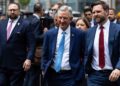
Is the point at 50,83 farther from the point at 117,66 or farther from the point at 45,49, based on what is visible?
the point at 117,66

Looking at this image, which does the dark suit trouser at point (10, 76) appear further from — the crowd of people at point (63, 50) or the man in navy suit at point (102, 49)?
the man in navy suit at point (102, 49)

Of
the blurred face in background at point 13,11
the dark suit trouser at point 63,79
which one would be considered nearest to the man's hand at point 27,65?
the blurred face in background at point 13,11

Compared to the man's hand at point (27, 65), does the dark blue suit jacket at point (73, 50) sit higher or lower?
higher

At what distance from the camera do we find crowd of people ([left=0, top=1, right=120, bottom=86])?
26.9 ft

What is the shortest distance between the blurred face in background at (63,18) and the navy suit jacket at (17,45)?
1559mm

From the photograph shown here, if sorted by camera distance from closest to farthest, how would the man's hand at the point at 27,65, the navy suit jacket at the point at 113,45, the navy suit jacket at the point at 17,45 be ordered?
the navy suit jacket at the point at 113,45
the man's hand at the point at 27,65
the navy suit jacket at the point at 17,45

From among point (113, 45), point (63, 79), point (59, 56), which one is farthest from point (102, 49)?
point (63, 79)

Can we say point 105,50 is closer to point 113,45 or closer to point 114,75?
point 113,45

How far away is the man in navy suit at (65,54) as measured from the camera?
865 cm

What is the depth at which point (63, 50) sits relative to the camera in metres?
8.65

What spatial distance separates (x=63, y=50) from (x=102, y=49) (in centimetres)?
79

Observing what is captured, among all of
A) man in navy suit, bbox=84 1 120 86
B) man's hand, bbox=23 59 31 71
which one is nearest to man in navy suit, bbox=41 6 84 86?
man in navy suit, bbox=84 1 120 86

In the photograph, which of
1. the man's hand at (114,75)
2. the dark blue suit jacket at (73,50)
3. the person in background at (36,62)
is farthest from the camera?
the person in background at (36,62)

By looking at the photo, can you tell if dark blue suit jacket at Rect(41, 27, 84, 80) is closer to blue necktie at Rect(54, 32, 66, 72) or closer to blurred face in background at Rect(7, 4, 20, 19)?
blue necktie at Rect(54, 32, 66, 72)
